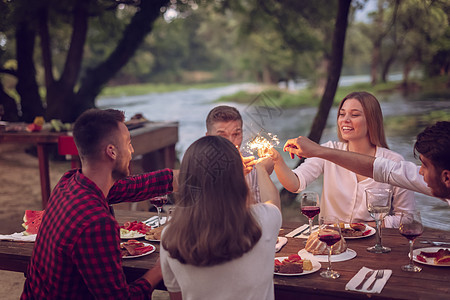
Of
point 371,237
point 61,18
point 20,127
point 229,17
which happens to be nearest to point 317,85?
point 229,17

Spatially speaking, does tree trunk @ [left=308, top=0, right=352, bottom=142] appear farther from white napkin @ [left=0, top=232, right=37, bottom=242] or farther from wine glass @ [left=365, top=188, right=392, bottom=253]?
white napkin @ [left=0, top=232, right=37, bottom=242]

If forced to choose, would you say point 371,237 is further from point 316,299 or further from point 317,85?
point 317,85

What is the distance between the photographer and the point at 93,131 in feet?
6.12

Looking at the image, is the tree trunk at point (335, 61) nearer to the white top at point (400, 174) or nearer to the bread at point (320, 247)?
the white top at point (400, 174)

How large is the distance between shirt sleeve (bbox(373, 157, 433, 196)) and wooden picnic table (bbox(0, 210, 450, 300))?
0.78 feet

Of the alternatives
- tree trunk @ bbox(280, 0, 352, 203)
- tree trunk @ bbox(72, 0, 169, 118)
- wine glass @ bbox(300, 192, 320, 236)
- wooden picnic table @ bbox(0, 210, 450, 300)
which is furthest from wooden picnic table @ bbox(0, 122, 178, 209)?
wine glass @ bbox(300, 192, 320, 236)

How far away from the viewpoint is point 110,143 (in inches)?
74.6

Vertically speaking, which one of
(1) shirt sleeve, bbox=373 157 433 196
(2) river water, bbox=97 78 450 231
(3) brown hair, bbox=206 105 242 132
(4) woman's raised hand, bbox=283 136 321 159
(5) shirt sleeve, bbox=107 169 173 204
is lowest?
(2) river water, bbox=97 78 450 231

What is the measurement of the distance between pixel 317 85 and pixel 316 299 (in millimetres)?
12407

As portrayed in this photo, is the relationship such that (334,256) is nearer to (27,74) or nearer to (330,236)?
(330,236)

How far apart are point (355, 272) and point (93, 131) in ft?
3.63

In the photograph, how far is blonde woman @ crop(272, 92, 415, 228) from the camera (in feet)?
9.42

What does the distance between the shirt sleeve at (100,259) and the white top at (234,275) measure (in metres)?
0.20

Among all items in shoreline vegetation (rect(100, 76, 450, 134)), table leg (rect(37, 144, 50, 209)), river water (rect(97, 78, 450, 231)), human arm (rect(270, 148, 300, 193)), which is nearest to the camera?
human arm (rect(270, 148, 300, 193))
